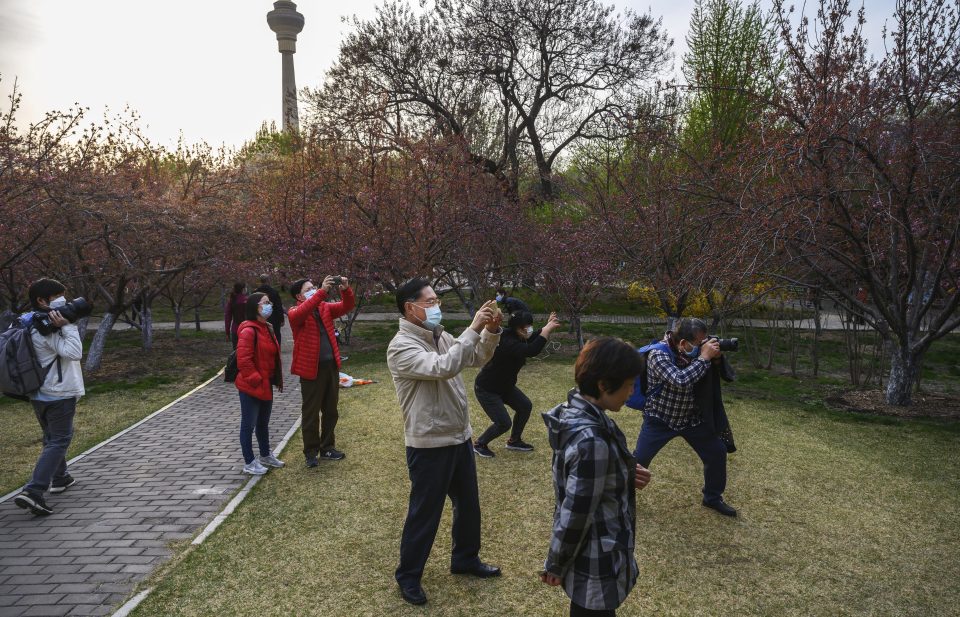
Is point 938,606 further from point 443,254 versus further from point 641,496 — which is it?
point 443,254

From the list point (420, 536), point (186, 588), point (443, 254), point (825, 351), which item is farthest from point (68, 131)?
point (825, 351)

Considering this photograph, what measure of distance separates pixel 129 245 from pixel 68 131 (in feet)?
8.01

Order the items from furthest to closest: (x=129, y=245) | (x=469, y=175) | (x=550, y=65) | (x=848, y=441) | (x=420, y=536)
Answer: (x=550, y=65) < (x=469, y=175) < (x=129, y=245) < (x=848, y=441) < (x=420, y=536)

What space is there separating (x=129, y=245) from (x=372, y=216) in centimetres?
543

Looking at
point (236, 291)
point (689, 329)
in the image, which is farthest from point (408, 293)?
point (236, 291)

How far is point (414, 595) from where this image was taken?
12.6 feet

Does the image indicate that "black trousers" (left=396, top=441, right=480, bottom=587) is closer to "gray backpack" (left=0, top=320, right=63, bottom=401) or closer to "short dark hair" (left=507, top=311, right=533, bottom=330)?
"short dark hair" (left=507, top=311, right=533, bottom=330)

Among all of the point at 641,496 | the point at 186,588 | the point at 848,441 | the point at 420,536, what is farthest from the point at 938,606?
the point at 186,588

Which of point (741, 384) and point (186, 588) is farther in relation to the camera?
point (741, 384)

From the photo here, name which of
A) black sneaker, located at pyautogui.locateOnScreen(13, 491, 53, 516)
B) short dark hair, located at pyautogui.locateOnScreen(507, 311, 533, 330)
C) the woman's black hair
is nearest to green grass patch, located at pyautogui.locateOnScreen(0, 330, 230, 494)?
black sneaker, located at pyautogui.locateOnScreen(13, 491, 53, 516)

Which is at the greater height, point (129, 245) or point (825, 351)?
point (129, 245)

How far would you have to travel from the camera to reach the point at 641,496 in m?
5.65

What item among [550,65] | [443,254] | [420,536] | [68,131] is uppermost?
[550,65]

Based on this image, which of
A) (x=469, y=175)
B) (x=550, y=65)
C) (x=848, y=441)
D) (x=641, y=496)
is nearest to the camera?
(x=641, y=496)
